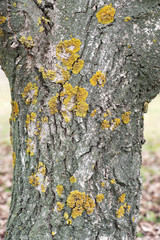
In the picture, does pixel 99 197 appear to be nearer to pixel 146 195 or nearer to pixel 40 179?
pixel 40 179

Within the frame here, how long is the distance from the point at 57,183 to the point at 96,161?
11.3 inches

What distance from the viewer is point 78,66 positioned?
1.54m

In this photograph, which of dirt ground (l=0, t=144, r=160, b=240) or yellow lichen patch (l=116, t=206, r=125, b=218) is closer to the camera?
yellow lichen patch (l=116, t=206, r=125, b=218)

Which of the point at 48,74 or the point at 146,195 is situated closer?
the point at 48,74

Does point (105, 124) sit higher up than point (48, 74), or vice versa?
point (48, 74)

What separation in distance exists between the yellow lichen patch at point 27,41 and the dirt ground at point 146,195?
248 cm

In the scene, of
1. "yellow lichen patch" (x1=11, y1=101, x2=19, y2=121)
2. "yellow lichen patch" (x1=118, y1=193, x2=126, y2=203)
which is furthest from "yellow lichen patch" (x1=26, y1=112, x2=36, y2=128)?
"yellow lichen patch" (x1=118, y1=193, x2=126, y2=203)

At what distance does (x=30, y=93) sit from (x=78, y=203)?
78 centimetres

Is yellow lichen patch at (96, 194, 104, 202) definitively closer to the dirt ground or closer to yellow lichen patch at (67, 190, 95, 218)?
yellow lichen patch at (67, 190, 95, 218)

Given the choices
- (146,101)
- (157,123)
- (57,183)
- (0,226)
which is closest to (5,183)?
(0,226)

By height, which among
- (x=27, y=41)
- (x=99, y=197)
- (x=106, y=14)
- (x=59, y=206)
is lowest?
(x=59, y=206)

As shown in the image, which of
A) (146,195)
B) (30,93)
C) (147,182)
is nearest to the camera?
(30,93)

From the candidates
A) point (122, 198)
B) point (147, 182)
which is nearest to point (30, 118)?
point (122, 198)

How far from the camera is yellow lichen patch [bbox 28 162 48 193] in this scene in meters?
1.58
